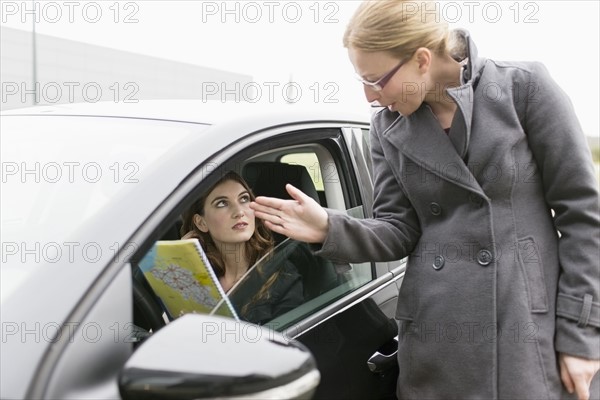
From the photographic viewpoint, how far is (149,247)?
138 cm

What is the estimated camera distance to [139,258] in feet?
4.45

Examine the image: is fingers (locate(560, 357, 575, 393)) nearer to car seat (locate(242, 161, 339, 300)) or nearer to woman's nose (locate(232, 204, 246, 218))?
car seat (locate(242, 161, 339, 300))

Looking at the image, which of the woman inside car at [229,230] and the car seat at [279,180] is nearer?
the car seat at [279,180]

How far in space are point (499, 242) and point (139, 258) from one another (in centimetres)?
93

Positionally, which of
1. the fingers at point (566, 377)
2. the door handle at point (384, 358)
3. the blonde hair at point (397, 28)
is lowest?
the door handle at point (384, 358)

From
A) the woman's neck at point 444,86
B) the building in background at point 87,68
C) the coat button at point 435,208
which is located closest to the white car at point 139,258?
the coat button at point 435,208

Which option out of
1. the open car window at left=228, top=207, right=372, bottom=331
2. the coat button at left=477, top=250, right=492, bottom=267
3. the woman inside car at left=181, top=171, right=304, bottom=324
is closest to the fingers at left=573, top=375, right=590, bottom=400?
the coat button at left=477, top=250, right=492, bottom=267

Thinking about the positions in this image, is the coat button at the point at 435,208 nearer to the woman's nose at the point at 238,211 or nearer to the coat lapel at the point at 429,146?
the coat lapel at the point at 429,146

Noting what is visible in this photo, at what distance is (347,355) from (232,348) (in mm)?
784

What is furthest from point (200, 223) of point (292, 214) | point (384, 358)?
point (384, 358)

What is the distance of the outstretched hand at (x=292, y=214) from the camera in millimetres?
1759

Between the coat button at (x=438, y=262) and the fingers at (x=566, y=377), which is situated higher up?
the coat button at (x=438, y=262)

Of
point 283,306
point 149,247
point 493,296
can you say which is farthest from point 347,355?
point 149,247

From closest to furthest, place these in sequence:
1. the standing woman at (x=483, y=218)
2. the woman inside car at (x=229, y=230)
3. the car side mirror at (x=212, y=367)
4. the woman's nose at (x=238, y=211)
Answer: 1. the car side mirror at (x=212, y=367)
2. the standing woman at (x=483, y=218)
3. the woman inside car at (x=229, y=230)
4. the woman's nose at (x=238, y=211)
